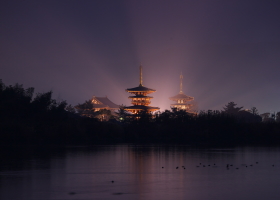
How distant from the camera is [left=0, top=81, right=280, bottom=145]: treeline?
121ft

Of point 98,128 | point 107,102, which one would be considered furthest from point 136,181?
point 107,102

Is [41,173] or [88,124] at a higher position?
[88,124]

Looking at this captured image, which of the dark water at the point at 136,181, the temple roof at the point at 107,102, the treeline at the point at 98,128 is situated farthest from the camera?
the temple roof at the point at 107,102

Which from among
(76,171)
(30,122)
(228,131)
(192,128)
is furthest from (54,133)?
(76,171)

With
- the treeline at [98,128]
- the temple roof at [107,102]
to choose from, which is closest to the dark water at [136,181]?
the treeline at [98,128]

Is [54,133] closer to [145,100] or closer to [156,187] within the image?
[156,187]

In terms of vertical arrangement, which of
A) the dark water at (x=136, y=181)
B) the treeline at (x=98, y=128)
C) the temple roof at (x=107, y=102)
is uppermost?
the temple roof at (x=107, y=102)

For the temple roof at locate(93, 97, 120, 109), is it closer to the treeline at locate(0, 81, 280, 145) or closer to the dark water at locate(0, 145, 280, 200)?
the treeline at locate(0, 81, 280, 145)

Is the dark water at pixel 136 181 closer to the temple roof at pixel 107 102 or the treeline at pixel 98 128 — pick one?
the treeline at pixel 98 128

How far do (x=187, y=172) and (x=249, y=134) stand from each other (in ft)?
108

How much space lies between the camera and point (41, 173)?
15781 mm

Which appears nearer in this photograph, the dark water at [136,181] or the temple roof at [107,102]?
the dark water at [136,181]

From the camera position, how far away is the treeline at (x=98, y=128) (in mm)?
36812

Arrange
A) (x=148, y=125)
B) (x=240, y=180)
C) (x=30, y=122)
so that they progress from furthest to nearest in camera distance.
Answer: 1. (x=148, y=125)
2. (x=30, y=122)
3. (x=240, y=180)
